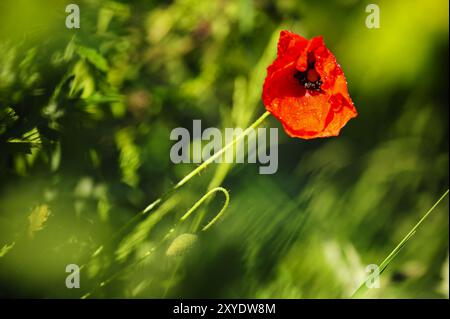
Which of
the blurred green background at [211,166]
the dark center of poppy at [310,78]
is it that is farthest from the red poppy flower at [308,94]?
the blurred green background at [211,166]

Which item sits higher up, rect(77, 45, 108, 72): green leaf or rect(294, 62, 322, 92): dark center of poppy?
rect(77, 45, 108, 72): green leaf

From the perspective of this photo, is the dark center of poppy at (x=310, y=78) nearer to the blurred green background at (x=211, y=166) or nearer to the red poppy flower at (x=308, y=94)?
the red poppy flower at (x=308, y=94)

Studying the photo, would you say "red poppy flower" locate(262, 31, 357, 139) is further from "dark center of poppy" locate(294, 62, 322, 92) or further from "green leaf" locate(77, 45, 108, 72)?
"green leaf" locate(77, 45, 108, 72)

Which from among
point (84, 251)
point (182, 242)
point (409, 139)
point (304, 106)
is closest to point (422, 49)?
point (409, 139)

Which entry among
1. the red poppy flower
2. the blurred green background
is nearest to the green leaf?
the blurred green background

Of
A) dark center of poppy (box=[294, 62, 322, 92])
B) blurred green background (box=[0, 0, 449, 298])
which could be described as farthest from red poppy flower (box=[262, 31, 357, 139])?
blurred green background (box=[0, 0, 449, 298])
